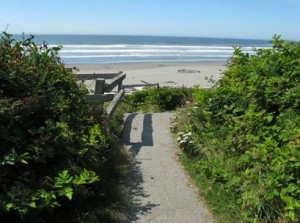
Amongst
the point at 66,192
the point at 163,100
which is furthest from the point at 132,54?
the point at 66,192

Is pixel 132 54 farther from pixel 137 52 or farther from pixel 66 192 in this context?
pixel 66 192

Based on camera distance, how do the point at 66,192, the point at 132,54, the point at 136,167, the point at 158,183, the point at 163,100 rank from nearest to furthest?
the point at 66,192
the point at 158,183
the point at 136,167
the point at 163,100
the point at 132,54

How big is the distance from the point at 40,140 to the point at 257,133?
2.87m

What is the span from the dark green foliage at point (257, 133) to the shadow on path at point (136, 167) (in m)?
→ 1.00

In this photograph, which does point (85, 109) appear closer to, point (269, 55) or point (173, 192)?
point (173, 192)

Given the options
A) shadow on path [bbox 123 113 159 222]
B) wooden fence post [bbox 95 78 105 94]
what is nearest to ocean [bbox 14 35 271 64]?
shadow on path [bbox 123 113 159 222]

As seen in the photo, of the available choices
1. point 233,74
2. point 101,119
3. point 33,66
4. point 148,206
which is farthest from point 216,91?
point 33,66

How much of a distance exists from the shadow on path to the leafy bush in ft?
1.90

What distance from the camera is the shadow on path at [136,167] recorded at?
5281mm

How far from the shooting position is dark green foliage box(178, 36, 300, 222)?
14.6ft

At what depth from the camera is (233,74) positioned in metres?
7.30

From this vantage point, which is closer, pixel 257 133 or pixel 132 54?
pixel 257 133

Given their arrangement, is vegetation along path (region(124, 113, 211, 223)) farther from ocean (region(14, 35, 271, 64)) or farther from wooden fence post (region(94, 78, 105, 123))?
ocean (region(14, 35, 271, 64))

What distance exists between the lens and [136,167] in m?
6.86
